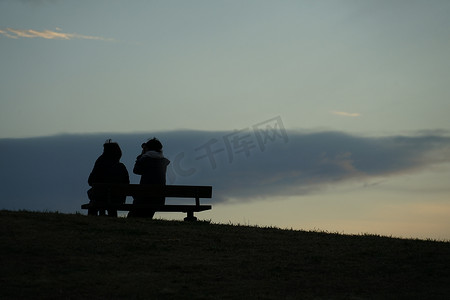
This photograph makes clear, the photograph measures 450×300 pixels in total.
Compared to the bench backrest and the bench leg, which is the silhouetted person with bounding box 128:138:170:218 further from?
the bench leg

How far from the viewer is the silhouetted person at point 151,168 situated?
1927cm

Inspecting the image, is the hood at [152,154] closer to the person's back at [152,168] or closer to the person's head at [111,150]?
the person's back at [152,168]

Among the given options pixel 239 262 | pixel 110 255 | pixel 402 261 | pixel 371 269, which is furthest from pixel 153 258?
pixel 402 261

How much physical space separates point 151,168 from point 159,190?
0.90m

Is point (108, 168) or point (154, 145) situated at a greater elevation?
point (154, 145)

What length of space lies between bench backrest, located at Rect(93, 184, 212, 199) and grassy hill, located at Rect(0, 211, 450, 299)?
1.02 meters

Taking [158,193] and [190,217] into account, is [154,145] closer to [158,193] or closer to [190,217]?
[158,193]

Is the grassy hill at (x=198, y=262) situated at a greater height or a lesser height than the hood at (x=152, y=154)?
lesser

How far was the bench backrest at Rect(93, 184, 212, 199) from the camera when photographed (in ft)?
60.7

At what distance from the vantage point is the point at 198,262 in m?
13.8

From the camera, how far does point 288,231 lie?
731 inches

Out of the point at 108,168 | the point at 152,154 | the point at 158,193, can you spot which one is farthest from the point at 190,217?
the point at 108,168

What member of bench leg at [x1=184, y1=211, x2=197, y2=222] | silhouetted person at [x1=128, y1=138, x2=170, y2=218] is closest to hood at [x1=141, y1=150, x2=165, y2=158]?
silhouetted person at [x1=128, y1=138, x2=170, y2=218]

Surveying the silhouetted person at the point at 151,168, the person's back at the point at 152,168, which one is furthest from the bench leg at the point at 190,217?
the person's back at the point at 152,168
